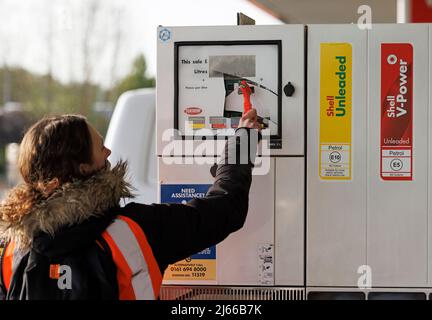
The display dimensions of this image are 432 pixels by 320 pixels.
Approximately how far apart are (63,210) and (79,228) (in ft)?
0.28

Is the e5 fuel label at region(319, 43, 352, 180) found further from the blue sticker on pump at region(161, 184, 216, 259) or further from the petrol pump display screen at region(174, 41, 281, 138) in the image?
the blue sticker on pump at region(161, 184, 216, 259)

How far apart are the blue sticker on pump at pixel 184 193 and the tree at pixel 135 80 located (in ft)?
97.6

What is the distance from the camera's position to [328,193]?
3465 mm

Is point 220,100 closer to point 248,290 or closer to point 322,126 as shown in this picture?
point 322,126

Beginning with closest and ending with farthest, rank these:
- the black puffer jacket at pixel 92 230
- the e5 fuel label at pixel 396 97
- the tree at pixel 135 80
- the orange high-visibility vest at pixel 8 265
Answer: the black puffer jacket at pixel 92 230 → the orange high-visibility vest at pixel 8 265 → the e5 fuel label at pixel 396 97 → the tree at pixel 135 80

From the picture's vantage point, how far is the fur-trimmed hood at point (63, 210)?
102 inches

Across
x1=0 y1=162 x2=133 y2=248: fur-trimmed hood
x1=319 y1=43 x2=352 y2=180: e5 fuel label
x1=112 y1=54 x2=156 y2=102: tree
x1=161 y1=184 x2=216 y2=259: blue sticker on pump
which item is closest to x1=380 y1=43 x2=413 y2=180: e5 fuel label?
x1=319 y1=43 x2=352 y2=180: e5 fuel label

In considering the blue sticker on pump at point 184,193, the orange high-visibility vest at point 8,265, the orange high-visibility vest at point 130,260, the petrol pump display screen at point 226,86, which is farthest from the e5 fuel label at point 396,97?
Answer: the orange high-visibility vest at point 8,265

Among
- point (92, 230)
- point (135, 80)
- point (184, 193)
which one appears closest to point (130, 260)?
point (92, 230)

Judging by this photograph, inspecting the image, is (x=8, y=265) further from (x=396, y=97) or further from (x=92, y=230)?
(x=396, y=97)

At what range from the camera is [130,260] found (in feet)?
8.64

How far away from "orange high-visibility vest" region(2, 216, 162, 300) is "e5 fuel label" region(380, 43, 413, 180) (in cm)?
129

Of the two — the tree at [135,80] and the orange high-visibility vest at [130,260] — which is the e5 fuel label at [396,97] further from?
the tree at [135,80]

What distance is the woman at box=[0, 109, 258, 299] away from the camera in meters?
2.59
